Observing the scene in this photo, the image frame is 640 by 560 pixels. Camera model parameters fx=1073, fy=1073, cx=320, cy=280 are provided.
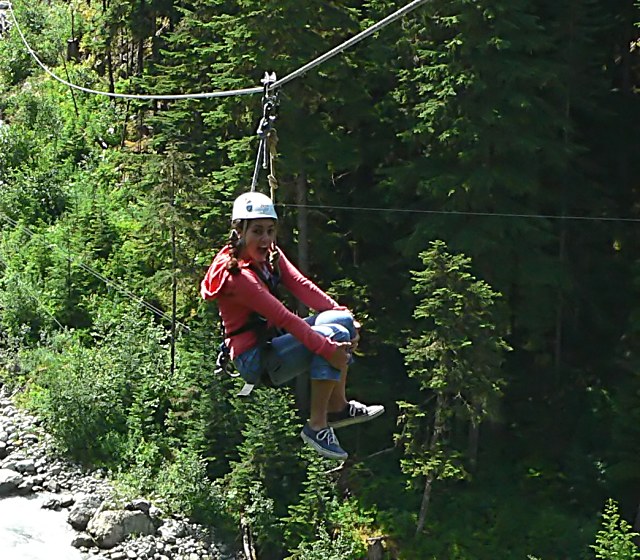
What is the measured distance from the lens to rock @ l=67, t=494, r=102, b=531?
17.2 meters

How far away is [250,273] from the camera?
602 centimetres

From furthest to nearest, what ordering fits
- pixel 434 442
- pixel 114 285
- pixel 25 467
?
pixel 114 285 < pixel 25 467 < pixel 434 442

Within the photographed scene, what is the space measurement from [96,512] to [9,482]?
1.91m

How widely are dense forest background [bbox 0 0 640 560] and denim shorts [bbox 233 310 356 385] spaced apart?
29.1ft

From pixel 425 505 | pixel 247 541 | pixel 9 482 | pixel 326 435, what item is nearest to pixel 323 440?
pixel 326 435

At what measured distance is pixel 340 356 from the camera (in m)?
6.16

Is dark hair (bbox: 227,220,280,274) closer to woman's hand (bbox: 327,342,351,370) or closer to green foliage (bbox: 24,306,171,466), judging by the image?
woman's hand (bbox: 327,342,351,370)

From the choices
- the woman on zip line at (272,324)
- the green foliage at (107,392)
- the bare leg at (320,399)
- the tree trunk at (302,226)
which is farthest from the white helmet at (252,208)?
the green foliage at (107,392)

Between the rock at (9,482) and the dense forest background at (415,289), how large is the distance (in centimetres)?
106

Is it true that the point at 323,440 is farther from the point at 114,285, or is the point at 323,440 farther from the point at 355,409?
the point at 114,285

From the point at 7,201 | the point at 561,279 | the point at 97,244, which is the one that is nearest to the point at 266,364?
the point at 561,279


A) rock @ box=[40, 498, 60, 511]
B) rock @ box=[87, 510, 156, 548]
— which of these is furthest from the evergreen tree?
rock @ box=[40, 498, 60, 511]

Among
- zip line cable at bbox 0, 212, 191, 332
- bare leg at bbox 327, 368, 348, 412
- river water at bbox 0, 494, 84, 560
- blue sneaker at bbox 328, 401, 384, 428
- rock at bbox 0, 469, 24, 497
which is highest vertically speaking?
Result: bare leg at bbox 327, 368, 348, 412

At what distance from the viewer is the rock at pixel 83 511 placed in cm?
1725
